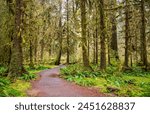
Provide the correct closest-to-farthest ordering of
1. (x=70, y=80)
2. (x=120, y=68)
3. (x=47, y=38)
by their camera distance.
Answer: (x=70, y=80) < (x=120, y=68) < (x=47, y=38)

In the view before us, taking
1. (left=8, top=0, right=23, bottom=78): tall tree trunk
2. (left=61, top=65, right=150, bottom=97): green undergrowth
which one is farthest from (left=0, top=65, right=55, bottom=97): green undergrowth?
(left=61, top=65, right=150, bottom=97): green undergrowth

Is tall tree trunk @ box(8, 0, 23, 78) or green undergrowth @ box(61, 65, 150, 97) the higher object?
tall tree trunk @ box(8, 0, 23, 78)

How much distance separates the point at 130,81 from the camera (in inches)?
703

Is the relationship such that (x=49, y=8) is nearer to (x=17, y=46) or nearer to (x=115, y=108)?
(x=17, y=46)

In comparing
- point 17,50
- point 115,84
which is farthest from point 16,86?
point 115,84

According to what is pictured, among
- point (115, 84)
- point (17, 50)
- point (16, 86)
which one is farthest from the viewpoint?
point (17, 50)

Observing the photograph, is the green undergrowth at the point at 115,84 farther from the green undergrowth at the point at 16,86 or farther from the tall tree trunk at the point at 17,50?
the tall tree trunk at the point at 17,50

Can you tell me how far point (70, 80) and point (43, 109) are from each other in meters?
9.03

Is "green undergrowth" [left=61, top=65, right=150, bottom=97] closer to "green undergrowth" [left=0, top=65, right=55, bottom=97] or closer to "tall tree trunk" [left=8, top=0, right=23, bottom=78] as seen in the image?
"green undergrowth" [left=0, top=65, right=55, bottom=97]

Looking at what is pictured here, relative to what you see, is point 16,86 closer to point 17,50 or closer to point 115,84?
point 17,50

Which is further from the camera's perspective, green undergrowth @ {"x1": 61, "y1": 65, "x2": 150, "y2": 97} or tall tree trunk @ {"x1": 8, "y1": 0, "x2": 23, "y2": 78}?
tall tree trunk @ {"x1": 8, "y1": 0, "x2": 23, "y2": 78}

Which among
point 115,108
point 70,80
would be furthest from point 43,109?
point 70,80

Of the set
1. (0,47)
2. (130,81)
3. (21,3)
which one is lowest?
(130,81)

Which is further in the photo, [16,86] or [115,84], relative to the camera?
[115,84]
